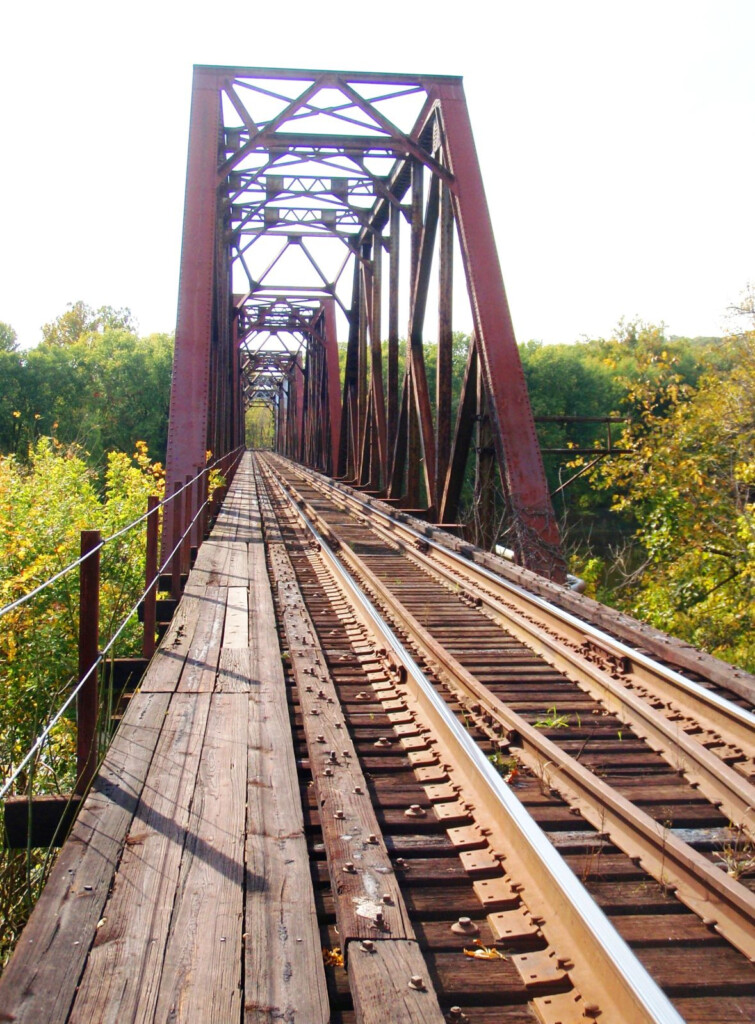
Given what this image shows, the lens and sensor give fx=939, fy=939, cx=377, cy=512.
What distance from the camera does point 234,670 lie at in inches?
185

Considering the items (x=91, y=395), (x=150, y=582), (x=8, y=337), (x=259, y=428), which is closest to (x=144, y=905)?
(x=150, y=582)

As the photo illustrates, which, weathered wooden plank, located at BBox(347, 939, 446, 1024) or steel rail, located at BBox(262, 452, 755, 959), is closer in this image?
weathered wooden plank, located at BBox(347, 939, 446, 1024)

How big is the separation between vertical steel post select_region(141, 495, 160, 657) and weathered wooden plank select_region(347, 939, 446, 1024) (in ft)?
10.3

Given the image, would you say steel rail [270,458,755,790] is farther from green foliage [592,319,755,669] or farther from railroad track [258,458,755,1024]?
green foliage [592,319,755,669]

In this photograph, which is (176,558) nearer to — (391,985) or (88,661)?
(88,661)

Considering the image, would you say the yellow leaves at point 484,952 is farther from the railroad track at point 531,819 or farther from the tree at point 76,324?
the tree at point 76,324

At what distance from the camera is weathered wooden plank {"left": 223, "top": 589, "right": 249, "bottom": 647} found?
5391mm

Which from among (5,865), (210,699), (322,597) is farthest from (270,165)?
(5,865)

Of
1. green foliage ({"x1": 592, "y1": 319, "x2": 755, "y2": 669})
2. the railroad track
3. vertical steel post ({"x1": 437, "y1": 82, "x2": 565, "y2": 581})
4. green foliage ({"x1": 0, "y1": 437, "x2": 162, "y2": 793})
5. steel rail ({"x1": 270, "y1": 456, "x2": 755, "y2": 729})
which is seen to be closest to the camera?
the railroad track

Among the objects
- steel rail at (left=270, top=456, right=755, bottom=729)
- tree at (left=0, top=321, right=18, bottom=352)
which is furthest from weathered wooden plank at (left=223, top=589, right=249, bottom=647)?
tree at (left=0, top=321, right=18, bottom=352)

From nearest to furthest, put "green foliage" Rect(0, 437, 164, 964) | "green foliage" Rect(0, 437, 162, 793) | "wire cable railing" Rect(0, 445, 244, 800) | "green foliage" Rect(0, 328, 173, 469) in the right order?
"wire cable railing" Rect(0, 445, 244, 800) → "green foliage" Rect(0, 437, 164, 964) → "green foliage" Rect(0, 437, 162, 793) → "green foliage" Rect(0, 328, 173, 469)

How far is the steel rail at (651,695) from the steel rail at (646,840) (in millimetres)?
401

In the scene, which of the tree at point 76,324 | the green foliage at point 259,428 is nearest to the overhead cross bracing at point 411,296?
the tree at point 76,324

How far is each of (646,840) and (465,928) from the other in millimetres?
734
